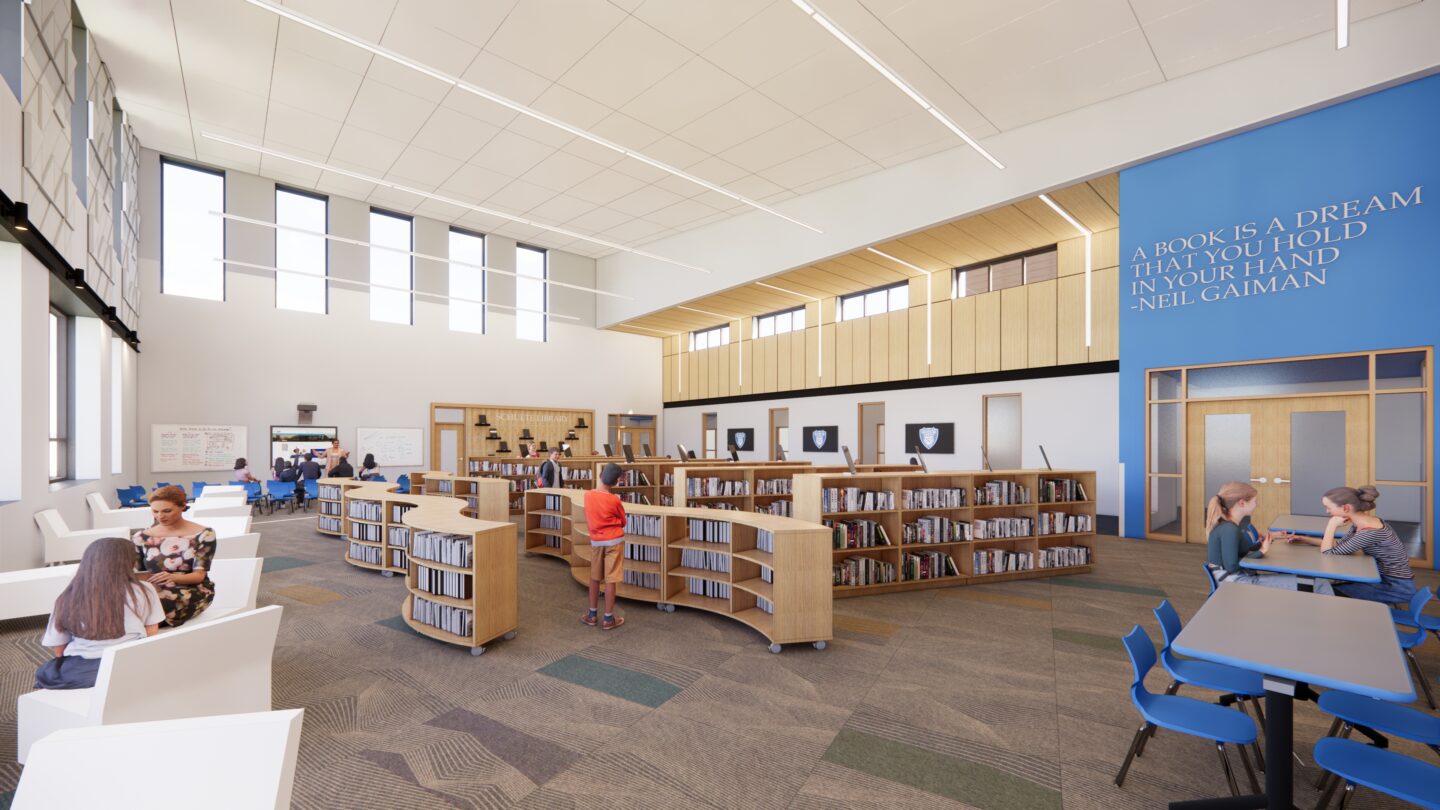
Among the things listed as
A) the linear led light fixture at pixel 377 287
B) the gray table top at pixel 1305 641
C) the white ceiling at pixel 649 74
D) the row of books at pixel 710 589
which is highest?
the white ceiling at pixel 649 74

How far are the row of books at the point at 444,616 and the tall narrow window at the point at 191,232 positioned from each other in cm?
1102

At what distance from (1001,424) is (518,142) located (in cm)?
1141

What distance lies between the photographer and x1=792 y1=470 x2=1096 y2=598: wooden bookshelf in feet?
22.1

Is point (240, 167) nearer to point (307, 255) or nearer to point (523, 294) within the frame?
point (307, 255)

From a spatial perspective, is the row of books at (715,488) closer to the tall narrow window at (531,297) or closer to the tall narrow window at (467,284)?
the tall narrow window at (467,284)

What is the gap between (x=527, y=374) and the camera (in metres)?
17.1

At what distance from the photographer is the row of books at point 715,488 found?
8.54 meters

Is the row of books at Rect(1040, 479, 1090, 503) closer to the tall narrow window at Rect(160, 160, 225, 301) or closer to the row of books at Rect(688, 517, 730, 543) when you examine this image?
the row of books at Rect(688, 517, 730, 543)

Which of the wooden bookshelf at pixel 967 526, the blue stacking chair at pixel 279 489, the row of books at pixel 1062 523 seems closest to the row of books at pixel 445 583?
the wooden bookshelf at pixel 967 526

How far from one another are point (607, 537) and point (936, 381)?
974 cm

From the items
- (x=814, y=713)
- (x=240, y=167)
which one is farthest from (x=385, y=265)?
(x=814, y=713)

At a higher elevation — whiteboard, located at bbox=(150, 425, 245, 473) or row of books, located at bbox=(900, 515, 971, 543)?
whiteboard, located at bbox=(150, 425, 245, 473)

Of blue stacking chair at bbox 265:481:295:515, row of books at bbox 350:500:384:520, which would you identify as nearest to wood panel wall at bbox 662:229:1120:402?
row of books at bbox 350:500:384:520

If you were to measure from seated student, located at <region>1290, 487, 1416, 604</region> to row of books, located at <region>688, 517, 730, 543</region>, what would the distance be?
4.60 m
